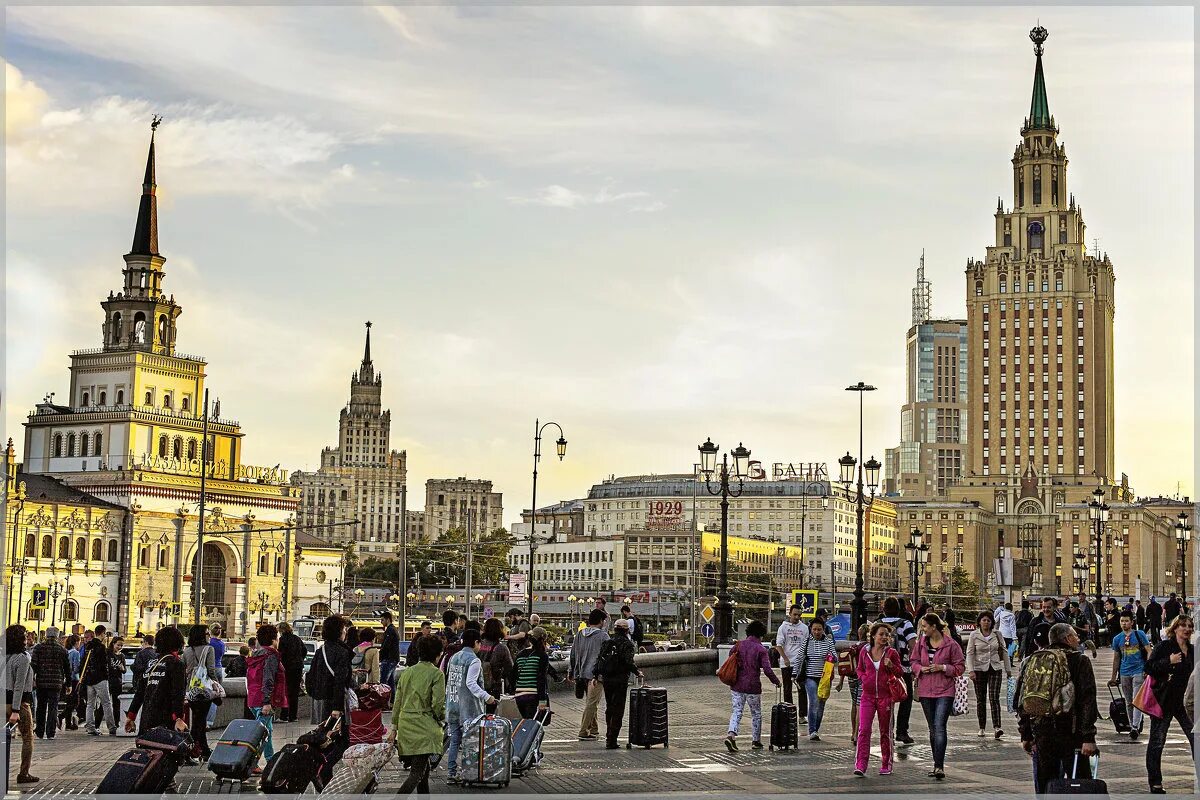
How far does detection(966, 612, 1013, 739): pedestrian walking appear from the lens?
79.5ft

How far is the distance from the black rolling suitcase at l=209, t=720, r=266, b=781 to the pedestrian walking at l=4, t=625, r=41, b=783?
265 cm

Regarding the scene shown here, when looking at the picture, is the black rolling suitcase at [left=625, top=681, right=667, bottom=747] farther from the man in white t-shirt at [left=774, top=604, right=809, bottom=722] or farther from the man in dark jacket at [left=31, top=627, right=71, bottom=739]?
the man in dark jacket at [left=31, top=627, right=71, bottom=739]

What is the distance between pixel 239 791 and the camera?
17.4 metres

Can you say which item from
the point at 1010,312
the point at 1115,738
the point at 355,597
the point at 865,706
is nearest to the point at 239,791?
the point at 865,706

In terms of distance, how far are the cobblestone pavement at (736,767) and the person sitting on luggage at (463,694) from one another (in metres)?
0.48

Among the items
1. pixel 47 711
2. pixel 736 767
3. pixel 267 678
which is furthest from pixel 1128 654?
pixel 47 711

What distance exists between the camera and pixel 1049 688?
14.6 meters

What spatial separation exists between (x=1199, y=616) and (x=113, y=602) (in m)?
101

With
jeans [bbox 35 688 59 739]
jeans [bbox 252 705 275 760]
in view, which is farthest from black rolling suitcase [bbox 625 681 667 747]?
jeans [bbox 35 688 59 739]

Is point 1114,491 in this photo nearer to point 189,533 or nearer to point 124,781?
point 189,533

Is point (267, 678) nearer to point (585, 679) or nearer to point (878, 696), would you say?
point (585, 679)

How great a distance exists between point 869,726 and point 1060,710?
539 cm

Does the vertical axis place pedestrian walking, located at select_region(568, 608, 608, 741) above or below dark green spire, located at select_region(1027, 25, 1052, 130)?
below

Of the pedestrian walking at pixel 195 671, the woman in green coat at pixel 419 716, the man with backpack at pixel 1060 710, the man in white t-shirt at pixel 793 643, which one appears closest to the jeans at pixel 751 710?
the man in white t-shirt at pixel 793 643
